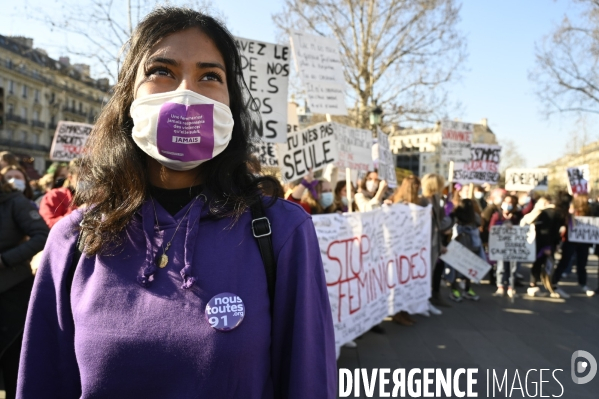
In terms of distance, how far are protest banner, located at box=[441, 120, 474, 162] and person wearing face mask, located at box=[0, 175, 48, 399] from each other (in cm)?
945

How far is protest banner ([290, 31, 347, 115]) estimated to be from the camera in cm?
665

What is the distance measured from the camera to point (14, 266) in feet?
11.0

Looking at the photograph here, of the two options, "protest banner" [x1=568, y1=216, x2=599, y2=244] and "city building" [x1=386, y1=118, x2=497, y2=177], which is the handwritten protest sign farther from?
"city building" [x1=386, y1=118, x2=497, y2=177]

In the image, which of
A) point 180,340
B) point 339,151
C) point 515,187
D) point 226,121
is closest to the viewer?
point 180,340

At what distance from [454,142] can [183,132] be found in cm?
1077

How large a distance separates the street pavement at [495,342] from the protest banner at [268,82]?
2701 millimetres

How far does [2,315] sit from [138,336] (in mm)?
2643

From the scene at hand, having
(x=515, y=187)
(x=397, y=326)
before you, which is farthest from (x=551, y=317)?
(x=515, y=187)

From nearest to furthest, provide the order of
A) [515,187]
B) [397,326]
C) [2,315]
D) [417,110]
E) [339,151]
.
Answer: [2,315] → [397,326] → [339,151] → [515,187] → [417,110]

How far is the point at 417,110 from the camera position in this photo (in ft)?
67.0

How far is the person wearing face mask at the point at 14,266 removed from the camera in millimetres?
3266

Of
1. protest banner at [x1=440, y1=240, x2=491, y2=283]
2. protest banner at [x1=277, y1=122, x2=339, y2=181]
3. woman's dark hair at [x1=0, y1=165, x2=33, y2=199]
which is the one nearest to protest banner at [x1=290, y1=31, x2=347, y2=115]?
protest banner at [x1=277, y1=122, x2=339, y2=181]

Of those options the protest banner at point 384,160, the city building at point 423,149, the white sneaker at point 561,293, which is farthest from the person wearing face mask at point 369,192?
the city building at point 423,149

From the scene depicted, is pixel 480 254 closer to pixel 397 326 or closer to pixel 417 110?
pixel 397 326
